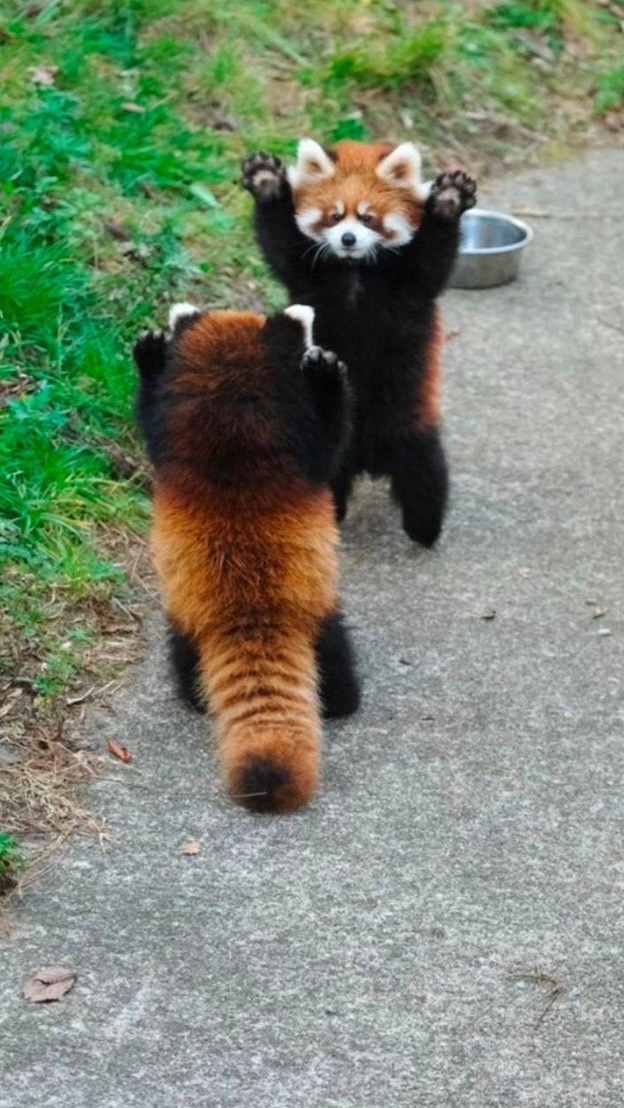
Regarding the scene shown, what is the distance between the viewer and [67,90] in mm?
6520

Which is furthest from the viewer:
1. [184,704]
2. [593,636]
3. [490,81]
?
[490,81]

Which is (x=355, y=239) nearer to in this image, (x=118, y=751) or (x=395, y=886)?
(x=118, y=751)

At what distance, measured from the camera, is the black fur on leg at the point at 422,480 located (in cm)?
482

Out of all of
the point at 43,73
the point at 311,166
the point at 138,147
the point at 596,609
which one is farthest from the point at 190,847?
the point at 43,73

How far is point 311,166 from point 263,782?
2.03m

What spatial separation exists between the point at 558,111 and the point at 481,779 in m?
5.40

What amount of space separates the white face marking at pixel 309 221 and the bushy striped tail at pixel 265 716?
4.63 ft

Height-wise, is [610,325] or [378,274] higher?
[378,274]

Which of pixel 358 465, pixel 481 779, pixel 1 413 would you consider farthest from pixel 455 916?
pixel 1 413

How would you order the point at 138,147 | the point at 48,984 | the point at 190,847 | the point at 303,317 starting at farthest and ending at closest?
the point at 138,147
the point at 303,317
the point at 190,847
the point at 48,984

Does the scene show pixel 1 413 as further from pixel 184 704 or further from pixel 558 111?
pixel 558 111

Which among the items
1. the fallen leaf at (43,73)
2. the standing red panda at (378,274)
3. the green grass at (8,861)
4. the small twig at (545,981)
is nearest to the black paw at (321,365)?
the standing red panda at (378,274)

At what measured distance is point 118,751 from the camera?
153 inches

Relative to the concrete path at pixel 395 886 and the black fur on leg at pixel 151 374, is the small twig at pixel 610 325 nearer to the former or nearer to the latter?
the concrete path at pixel 395 886
